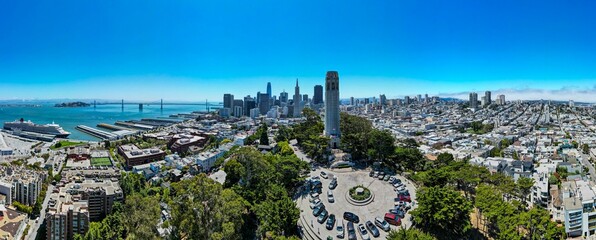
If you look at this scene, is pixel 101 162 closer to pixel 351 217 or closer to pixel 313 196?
pixel 313 196

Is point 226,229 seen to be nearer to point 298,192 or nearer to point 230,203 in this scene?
point 230,203

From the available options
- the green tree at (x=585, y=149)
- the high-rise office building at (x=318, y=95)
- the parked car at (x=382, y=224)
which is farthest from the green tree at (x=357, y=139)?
the high-rise office building at (x=318, y=95)

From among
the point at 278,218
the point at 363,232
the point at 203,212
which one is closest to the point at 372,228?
the point at 363,232

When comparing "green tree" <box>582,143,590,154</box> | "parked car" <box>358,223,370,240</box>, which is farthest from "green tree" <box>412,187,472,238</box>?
"green tree" <box>582,143,590,154</box>

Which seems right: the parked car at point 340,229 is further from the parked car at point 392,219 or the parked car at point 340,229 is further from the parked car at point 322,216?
the parked car at point 392,219

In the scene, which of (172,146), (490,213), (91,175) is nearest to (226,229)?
(490,213)

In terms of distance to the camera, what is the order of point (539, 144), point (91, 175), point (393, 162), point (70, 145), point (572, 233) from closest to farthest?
point (572, 233) < point (393, 162) < point (91, 175) < point (539, 144) < point (70, 145)
